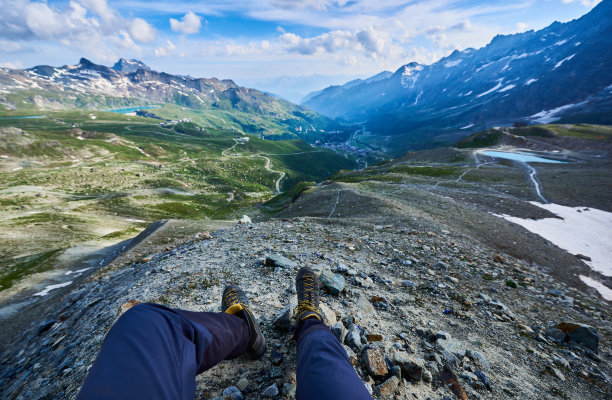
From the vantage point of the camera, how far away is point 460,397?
5.39 meters

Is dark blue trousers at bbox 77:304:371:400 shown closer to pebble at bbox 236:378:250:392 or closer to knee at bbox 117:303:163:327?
knee at bbox 117:303:163:327

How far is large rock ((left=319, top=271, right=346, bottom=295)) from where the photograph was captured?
842 centimetres

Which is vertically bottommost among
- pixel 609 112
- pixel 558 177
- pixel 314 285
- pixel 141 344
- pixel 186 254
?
pixel 558 177

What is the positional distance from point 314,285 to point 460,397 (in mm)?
4048

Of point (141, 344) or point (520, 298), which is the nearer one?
point (141, 344)

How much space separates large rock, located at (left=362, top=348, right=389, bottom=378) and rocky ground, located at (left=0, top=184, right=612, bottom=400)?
0.02 metres

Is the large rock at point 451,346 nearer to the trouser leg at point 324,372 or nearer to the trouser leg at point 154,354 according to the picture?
the trouser leg at point 324,372

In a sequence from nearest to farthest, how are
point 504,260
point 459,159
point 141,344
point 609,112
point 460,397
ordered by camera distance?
point 141,344 < point 460,397 < point 504,260 < point 459,159 < point 609,112

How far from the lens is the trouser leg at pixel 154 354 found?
299 centimetres

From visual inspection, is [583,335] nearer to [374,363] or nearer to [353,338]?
[374,363]

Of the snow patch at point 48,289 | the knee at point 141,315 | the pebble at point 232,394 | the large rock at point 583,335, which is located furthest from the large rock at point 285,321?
the snow patch at point 48,289

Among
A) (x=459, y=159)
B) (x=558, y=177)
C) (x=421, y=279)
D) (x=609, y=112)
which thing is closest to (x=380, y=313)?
(x=421, y=279)

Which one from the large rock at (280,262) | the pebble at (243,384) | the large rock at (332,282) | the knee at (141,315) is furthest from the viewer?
the large rock at (280,262)

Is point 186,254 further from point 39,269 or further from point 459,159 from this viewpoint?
point 459,159
